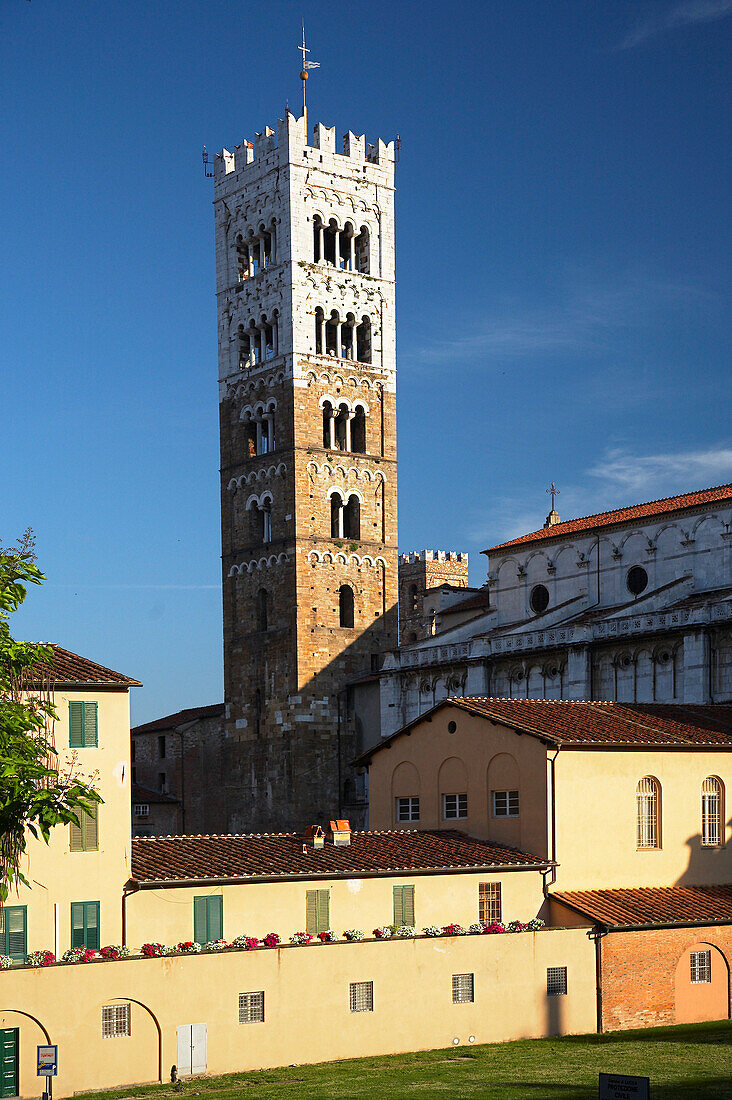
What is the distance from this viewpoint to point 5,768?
25281mm

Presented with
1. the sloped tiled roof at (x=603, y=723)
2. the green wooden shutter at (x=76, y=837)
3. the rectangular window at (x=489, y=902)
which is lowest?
the rectangular window at (x=489, y=902)

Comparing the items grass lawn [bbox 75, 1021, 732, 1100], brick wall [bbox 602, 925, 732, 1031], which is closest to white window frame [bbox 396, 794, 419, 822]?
brick wall [bbox 602, 925, 732, 1031]

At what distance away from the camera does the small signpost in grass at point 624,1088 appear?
21094 mm

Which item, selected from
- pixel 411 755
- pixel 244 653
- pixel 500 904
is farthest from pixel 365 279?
pixel 500 904

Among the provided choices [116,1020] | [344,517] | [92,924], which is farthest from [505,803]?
[344,517]

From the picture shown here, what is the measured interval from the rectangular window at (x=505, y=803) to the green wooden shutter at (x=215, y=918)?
9083mm

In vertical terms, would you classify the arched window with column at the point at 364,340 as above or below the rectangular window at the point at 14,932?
A: above

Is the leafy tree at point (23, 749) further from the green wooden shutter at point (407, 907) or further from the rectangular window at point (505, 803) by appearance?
the rectangular window at point (505, 803)

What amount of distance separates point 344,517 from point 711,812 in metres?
37.2

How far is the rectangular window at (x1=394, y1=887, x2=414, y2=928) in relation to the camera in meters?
35.3

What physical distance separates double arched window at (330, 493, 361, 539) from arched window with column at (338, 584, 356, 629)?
255 cm

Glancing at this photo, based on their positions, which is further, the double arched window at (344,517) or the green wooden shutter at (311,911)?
the double arched window at (344,517)

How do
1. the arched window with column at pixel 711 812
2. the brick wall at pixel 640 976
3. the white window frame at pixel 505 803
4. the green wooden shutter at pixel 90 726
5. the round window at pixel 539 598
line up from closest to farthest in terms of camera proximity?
the green wooden shutter at pixel 90 726 < the brick wall at pixel 640 976 < the white window frame at pixel 505 803 < the arched window with column at pixel 711 812 < the round window at pixel 539 598

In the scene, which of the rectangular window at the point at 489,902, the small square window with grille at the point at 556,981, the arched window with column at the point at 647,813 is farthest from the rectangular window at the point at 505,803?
the small square window with grille at the point at 556,981
